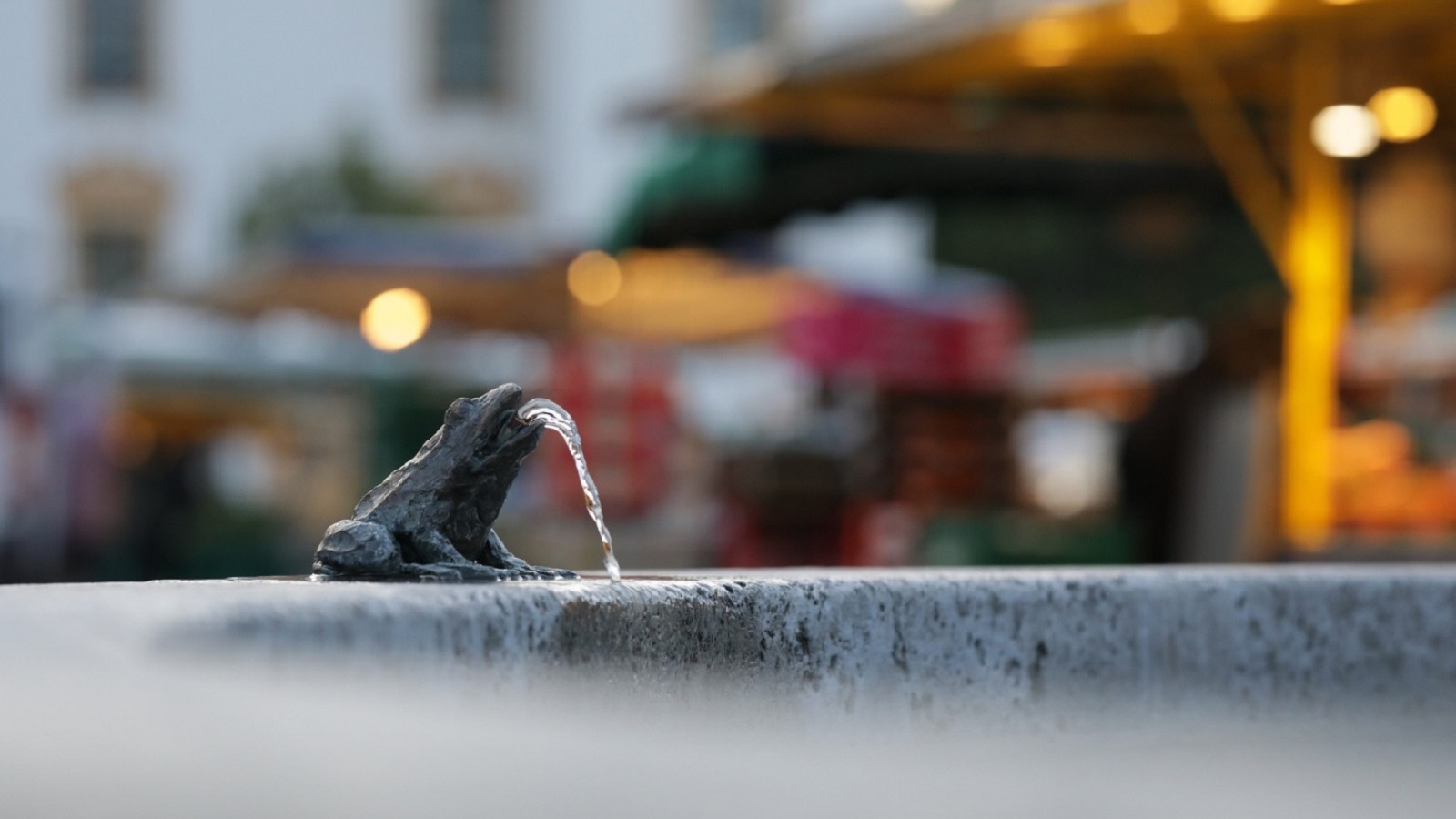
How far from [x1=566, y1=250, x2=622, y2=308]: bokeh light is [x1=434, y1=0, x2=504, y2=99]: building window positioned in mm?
15078

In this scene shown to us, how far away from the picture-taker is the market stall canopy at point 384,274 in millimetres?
11516

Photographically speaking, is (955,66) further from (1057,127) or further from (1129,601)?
(1129,601)

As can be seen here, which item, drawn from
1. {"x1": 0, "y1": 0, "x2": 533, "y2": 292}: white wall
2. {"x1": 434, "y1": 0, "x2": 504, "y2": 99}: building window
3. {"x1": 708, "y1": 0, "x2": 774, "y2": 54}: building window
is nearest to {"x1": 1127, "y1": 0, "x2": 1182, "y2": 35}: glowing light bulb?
{"x1": 708, "y1": 0, "x2": 774, "y2": 54}: building window

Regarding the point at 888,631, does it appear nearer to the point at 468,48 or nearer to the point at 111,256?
the point at 111,256

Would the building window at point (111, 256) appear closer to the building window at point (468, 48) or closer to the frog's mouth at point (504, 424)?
the building window at point (468, 48)

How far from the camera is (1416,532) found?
267 inches

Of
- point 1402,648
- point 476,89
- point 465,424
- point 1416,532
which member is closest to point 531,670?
point 465,424

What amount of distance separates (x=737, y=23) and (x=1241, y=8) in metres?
19.6

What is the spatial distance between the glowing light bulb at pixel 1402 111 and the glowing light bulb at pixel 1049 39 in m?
1.09

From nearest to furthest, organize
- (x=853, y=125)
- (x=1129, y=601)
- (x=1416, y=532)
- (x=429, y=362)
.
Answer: (x=1129, y=601)
(x=1416, y=532)
(x=853, y=125)
(x=429, y=362)

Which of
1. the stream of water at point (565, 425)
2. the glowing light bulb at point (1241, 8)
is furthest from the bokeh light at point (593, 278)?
the stream of water at point (565, 425)

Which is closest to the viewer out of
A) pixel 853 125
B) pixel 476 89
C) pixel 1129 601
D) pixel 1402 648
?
pixel 1129 601

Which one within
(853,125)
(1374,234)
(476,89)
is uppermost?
(476,89)

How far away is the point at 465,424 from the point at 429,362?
1546 cm
